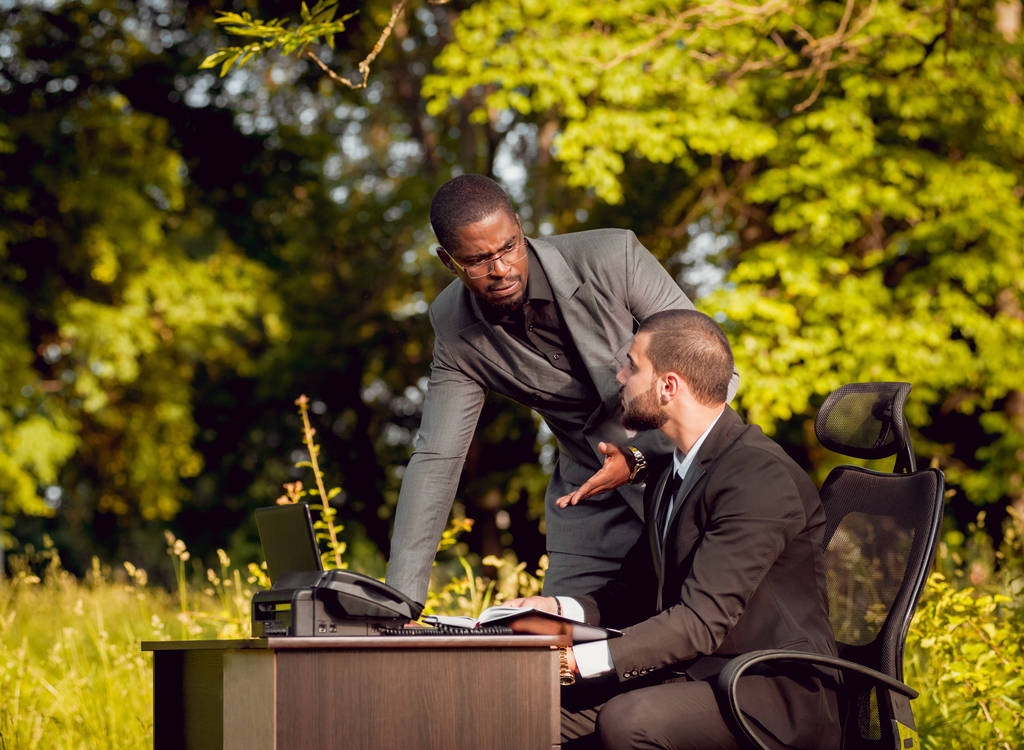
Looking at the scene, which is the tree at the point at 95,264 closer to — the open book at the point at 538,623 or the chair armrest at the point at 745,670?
the open book at the point at 538,623

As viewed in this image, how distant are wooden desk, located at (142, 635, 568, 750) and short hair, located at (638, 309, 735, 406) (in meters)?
0.79

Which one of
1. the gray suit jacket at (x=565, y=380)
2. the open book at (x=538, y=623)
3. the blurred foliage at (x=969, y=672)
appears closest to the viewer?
the open book at (x=538, y=623)

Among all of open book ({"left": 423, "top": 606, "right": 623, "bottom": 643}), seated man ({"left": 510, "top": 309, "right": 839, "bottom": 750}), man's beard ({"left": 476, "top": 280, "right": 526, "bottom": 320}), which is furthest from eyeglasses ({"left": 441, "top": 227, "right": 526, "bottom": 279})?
open book ({"left": 423, "top": 606, "right": 623, "bottom": 643})

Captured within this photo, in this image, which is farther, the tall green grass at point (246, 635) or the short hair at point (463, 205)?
the tall green grass at point (246, 635)

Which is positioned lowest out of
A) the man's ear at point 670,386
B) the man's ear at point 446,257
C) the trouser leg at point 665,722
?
the trouser leg at point 665,722

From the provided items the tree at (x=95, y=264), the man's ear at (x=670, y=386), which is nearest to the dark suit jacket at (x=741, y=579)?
the man's ear at (x=670, y=386)

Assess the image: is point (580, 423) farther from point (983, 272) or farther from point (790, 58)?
point (983, 272)

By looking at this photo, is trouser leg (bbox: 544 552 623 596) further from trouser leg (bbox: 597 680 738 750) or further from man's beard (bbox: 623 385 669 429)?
trouser leg (bbox: 597 680 738 750)

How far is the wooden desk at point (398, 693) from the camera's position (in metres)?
2.36

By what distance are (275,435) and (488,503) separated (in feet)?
16.0

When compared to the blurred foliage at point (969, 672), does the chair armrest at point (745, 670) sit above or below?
above

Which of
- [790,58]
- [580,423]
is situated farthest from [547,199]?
[580,423]

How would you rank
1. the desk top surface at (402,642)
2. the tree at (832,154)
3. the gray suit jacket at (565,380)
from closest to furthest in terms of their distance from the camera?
the desk top surface at (402,642) → the gray suit jacket at (565,380) → the tree at (832,154)

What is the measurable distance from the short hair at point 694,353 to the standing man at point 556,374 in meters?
0.36
